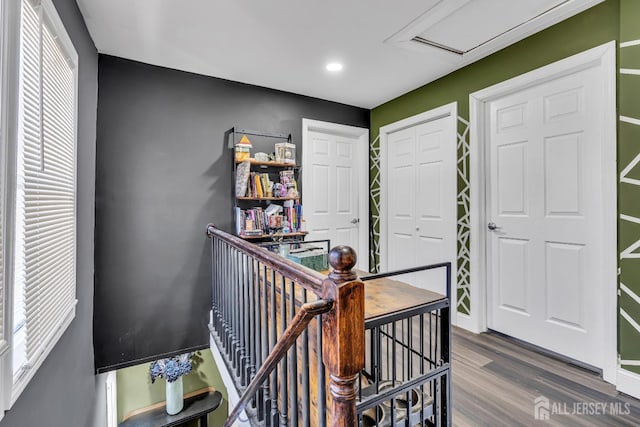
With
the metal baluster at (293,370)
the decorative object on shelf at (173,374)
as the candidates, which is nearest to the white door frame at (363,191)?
the decorative object on shelf at (173,374)

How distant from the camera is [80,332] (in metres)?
2.05

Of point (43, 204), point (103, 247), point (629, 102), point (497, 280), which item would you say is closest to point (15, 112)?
point (43, 204)

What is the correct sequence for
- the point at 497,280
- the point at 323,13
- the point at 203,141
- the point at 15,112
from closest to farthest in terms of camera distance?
the point at 15,112
the point at 323,13
the point at 497,280
the point at 203,141

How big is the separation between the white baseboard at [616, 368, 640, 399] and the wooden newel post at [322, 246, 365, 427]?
1.97 meters

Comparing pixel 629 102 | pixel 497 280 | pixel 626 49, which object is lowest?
pixel 497 280

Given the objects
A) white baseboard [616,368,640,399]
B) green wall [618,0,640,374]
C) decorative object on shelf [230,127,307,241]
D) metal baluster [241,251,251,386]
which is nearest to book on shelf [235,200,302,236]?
decorative object on shelf [230,127,307,241]

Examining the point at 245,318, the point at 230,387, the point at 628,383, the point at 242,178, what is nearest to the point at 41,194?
the point at 245,318

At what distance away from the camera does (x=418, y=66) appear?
2766mm

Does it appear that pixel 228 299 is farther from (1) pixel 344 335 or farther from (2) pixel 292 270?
(1) pixel 344 335

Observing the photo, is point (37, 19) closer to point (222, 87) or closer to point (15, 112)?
point (15, 112)

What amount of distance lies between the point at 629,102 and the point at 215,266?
3.13 m

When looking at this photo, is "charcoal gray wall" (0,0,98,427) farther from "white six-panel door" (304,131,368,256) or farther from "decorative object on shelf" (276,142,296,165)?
"white six-panel door" (304,131,368,256)

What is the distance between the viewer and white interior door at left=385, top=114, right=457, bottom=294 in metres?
2.98

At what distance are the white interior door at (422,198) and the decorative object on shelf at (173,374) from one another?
102 inches
